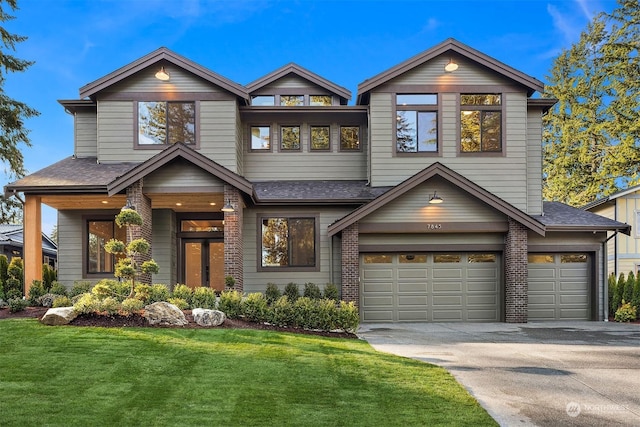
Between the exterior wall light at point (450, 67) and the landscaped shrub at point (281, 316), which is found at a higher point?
the exterior wall light at point (450, 67)

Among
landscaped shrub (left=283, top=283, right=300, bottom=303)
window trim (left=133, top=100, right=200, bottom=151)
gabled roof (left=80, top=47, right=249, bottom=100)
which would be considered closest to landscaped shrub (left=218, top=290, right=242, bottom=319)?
landscaped shrub (left=283, top=283, right=300, bottom=303)

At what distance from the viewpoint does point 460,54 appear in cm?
1578

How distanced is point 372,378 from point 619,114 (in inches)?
1148

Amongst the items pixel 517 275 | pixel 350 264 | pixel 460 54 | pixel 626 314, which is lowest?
pixel 626 314

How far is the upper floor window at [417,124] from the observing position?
15.9 metres

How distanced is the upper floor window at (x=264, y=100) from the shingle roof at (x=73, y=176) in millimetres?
5105

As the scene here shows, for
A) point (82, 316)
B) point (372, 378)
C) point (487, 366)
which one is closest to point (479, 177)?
point (487, 366)

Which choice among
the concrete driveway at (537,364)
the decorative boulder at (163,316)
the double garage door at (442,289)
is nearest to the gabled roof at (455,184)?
the double garage door at (442,289)

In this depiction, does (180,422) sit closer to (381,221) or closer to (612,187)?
(381,221)

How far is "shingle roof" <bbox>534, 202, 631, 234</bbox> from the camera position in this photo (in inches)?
587

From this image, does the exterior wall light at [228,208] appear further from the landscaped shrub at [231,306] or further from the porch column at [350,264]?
the porch column at [350,264]

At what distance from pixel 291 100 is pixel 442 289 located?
344 inches

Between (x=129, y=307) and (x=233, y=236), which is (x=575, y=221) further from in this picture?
(x=129, y=307)

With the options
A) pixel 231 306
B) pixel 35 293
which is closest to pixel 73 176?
pixel 35 293
